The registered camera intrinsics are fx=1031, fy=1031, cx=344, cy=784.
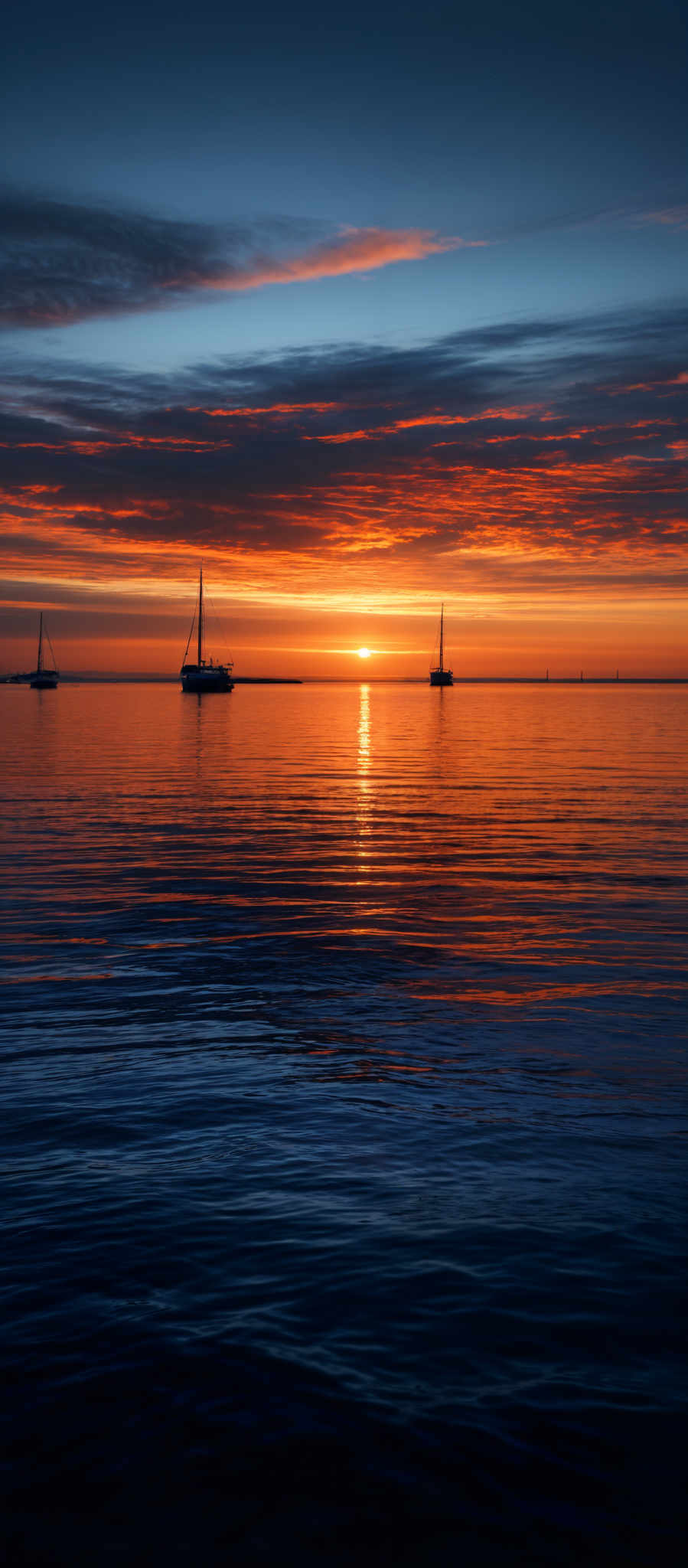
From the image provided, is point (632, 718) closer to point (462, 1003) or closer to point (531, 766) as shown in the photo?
point (531, 766)

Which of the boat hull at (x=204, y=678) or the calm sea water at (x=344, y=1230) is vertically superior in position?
the boat hull at (x=204, y=678)

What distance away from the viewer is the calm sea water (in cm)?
575

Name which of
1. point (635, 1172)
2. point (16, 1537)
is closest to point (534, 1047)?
point (635, 1172)

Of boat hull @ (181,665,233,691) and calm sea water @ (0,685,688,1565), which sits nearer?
calm sea water @ (0,685,688,1565)

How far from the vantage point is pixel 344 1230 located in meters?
8.59

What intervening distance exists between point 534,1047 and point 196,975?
650 centimetres

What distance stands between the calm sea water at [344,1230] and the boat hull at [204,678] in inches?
6857

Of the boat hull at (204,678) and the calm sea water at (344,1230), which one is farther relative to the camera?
the boat hull at (204,678)

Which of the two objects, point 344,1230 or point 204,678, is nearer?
point 344,1230

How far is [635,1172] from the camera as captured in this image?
31.9 feet

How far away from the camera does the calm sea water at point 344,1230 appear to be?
5754 millimetres

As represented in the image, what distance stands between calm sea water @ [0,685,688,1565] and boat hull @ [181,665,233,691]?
174160 mm

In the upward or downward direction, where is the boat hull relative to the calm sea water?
upward

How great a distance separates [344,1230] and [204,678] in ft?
625
